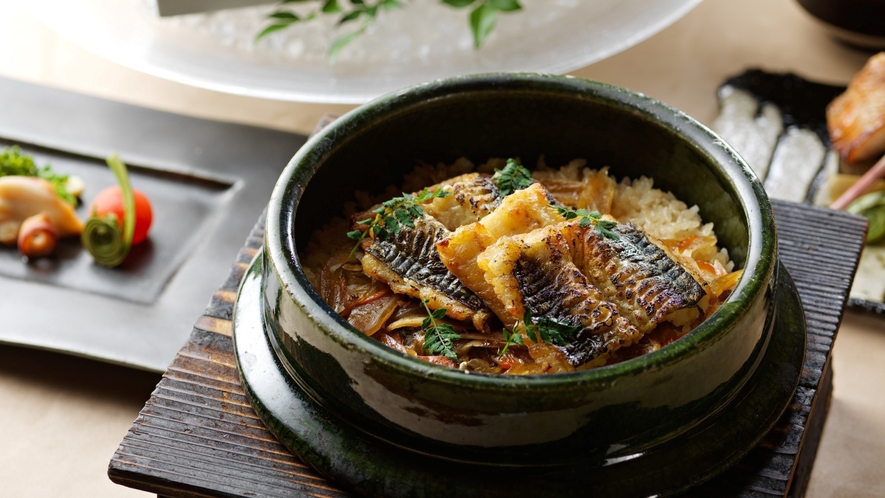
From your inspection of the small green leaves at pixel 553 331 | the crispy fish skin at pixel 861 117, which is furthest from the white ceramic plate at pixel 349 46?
the small green leaves at pixel 553 331

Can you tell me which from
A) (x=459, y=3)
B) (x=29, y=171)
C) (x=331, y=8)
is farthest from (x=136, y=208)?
(x=459, y=3)

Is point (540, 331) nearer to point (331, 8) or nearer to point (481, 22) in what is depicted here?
point (481, 22)

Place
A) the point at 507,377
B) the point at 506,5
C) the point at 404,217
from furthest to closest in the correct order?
the point at 506,5, the point at 404,217, the point at 507,377

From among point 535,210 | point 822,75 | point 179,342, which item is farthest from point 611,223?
point 822,75

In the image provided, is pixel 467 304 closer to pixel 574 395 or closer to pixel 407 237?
pixel 407 237

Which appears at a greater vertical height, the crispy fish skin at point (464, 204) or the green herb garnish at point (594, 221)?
the green herb garnish at point (594, 221)

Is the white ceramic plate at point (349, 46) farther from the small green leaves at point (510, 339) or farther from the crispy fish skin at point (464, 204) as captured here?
the small green leaves at point (510, 339)
